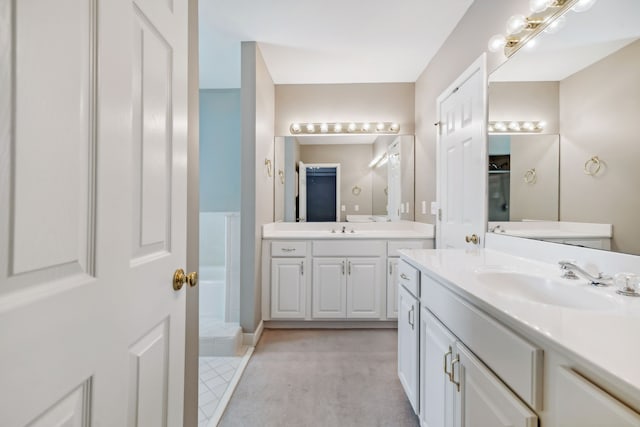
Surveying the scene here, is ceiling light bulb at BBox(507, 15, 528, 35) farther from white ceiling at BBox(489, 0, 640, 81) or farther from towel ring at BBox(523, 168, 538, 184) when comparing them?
towel ring at BBox(523, 168, 538, 184)

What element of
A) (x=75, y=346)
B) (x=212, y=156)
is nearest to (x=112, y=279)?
(x=75, y=346)

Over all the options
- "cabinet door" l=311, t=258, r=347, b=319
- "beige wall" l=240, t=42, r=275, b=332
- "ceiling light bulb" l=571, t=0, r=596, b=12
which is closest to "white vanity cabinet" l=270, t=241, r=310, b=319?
"cabinet door" l=311, t=258, r=347, b=319

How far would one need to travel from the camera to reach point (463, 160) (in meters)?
1.92

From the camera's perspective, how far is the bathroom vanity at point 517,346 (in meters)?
0.52

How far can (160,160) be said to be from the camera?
2.60ft

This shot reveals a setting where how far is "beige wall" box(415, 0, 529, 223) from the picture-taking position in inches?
62.6

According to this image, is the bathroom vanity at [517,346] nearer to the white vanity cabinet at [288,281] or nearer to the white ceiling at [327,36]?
the white vanity cabinet at [288,281]

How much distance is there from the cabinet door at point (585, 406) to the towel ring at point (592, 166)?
0.85 meters

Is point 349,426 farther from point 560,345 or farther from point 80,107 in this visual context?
point 80,107

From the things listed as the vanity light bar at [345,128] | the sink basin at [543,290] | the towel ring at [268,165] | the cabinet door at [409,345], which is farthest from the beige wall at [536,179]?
the towel ring at [268,165]

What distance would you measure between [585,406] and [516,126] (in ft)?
4.42

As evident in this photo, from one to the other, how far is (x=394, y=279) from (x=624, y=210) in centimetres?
177

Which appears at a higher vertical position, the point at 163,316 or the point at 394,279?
the point at 163,316

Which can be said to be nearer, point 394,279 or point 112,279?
point 112,279
